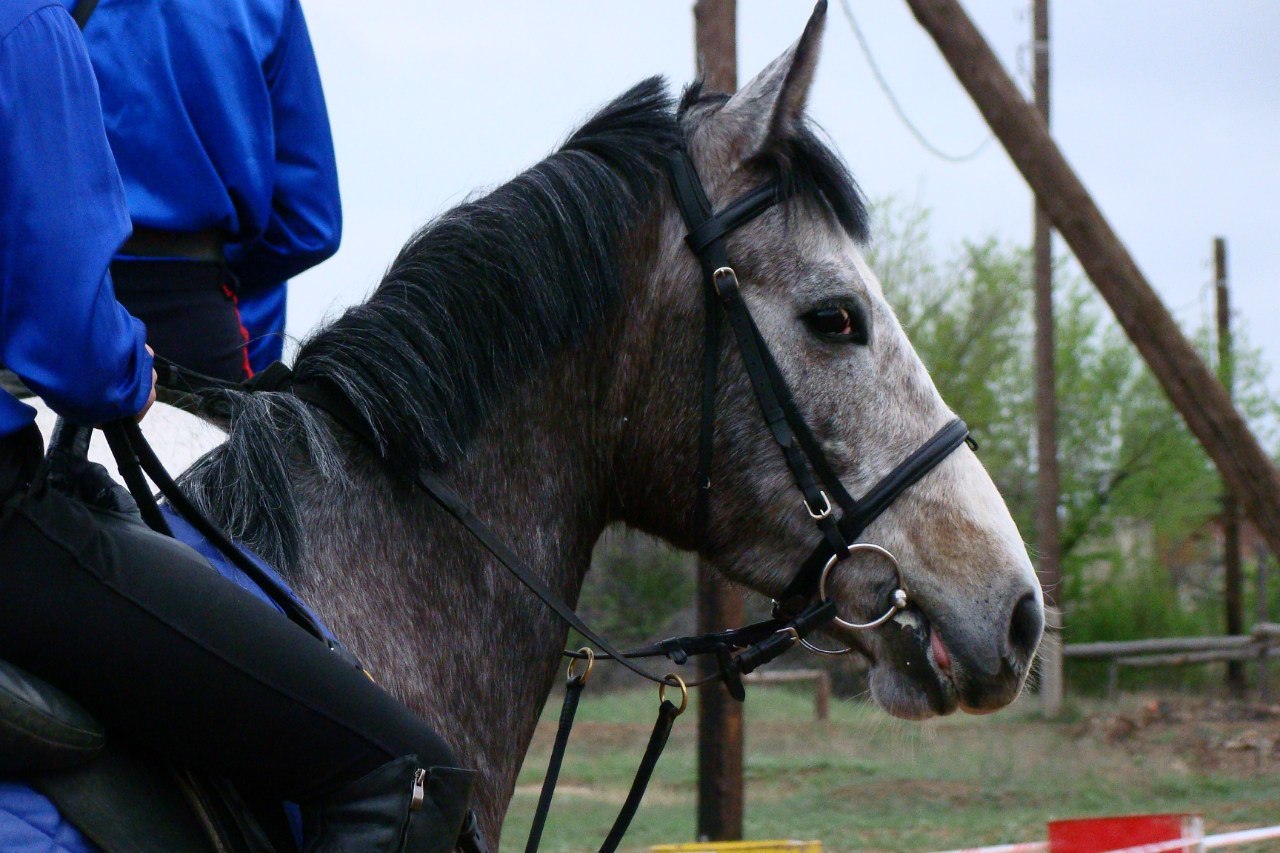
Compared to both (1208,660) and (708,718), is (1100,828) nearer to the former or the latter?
(708,718)

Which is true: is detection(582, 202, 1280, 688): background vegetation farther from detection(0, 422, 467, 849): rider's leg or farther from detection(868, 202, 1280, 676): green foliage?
detection(0, 422, 467, 849): rider's leg

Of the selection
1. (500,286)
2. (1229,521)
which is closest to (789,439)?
(500,286)

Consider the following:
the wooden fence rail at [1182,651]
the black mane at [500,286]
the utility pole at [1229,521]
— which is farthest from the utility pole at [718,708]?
the utility pole at [1229,521]

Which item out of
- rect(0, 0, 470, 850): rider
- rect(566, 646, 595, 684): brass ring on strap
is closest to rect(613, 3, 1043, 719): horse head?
rect(566, 646, 595, 684): brass ring on strap

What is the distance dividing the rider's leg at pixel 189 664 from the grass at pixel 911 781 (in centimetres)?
675

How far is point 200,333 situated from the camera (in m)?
2.45

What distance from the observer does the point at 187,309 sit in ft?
7.96

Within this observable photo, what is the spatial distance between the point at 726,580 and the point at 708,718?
18.4 feet

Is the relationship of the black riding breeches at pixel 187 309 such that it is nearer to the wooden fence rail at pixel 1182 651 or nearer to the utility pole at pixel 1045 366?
the utility pole at pixel 1045 366

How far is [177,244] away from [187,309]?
122mm

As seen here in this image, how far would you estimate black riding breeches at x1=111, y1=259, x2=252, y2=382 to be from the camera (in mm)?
2352

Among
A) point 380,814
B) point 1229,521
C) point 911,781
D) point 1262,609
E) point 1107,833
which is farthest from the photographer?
point 1262,609

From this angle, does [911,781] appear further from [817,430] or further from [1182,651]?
[817,430]

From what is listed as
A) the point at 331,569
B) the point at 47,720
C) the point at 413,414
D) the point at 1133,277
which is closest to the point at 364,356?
the point at 413,414
